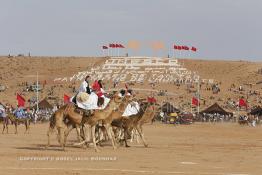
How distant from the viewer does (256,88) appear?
362 feet

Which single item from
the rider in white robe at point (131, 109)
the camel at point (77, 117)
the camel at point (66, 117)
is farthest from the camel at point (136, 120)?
the camel at point (66, 117)

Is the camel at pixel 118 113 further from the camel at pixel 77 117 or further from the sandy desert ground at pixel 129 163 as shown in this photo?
the sandy desert ground at pixel 129 163

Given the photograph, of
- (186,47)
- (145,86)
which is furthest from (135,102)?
(186,47)

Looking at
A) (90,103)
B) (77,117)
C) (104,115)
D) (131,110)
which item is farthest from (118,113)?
(131,110)

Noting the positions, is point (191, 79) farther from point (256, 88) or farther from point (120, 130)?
point (120, 130)

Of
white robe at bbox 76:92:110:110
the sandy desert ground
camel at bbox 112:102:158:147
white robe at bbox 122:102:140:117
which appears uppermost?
white robe at bbox 76:92:110:110

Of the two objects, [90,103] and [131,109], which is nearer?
[90,103]

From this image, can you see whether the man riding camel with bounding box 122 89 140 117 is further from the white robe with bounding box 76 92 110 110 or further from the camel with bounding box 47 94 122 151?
the white robe with bounding box 76 92 110 110

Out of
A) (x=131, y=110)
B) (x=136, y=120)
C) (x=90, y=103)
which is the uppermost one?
(x=90, y=103)

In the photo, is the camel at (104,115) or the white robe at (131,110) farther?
the white robe at (131,110)

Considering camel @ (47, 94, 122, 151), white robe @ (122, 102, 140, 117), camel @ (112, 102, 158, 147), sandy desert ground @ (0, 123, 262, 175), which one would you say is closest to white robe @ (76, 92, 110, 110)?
camel @ (47, 94, 122, 151)

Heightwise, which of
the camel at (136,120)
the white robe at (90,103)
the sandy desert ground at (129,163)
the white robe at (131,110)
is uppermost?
the white robe at (90,103)

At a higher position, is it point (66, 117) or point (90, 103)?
point (90, 103)

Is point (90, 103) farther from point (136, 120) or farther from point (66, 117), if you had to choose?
point (136, 120)
